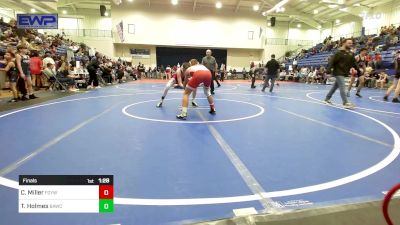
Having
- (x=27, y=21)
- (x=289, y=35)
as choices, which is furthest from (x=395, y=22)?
(x=27, y=21)

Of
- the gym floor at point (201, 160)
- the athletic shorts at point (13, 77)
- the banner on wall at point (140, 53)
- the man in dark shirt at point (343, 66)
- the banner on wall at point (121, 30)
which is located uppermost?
the banner on wall at point (121, 30)

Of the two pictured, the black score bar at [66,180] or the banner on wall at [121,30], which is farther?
the banner on wall at [121,30]

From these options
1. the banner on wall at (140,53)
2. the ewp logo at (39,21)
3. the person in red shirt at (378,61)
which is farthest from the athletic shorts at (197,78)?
the banner on wall at (140,53)

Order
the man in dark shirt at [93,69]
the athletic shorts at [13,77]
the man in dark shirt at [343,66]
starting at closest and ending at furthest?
the man in dark shirt at [343,66]
the athletic shorts at [13,77]
the man in dark shirt at [93,69]

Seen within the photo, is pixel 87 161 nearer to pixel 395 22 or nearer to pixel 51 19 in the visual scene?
pixel 51 19

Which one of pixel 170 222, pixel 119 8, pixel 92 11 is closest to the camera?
pixel 170 222

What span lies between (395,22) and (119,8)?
2652 centimetres

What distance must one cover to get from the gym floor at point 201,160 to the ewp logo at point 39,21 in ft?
18.6

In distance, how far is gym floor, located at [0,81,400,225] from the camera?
2.29 meters

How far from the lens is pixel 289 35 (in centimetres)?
3675

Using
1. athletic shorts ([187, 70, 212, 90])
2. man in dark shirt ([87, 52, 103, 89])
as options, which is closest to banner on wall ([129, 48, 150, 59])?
man in dark shirt ([87, 52, 103, 89])

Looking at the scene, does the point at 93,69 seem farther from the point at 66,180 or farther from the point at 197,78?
the point at 66,180

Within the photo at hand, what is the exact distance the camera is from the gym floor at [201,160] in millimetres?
2289
